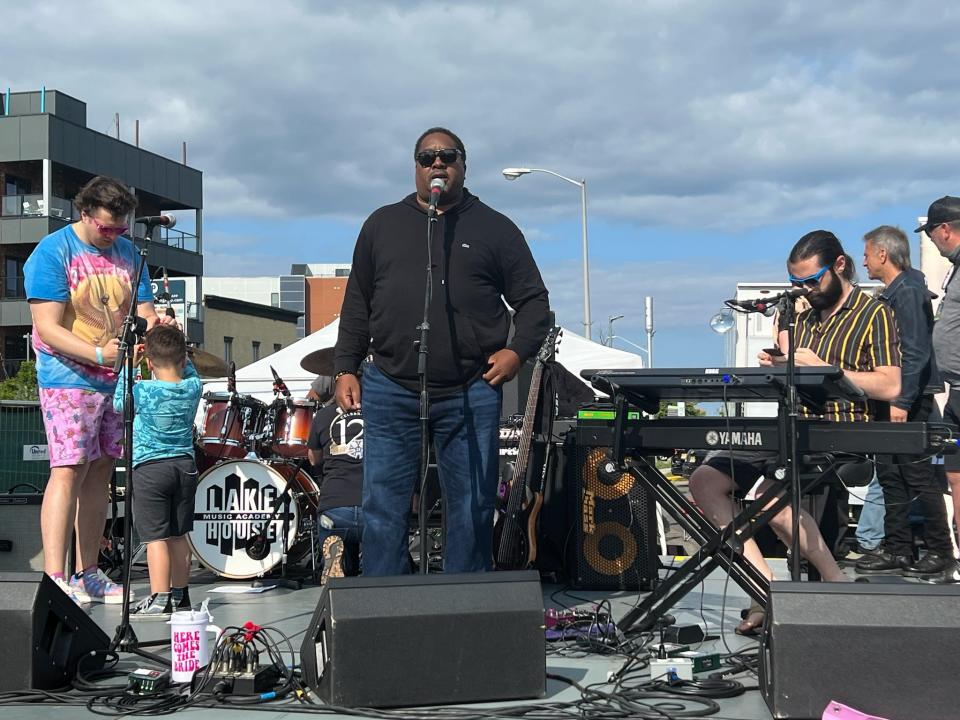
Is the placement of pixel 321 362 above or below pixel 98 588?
above

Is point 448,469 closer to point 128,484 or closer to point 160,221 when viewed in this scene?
point 128,484

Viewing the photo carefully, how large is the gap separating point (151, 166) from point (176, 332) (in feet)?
159

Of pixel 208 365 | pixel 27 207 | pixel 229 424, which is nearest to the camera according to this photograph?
pixel 229 424

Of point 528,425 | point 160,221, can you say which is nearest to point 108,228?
point 160,221

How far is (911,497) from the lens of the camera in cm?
718

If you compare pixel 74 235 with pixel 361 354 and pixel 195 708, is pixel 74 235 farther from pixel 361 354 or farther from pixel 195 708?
pixel 195 708

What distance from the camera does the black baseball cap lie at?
6.58 m

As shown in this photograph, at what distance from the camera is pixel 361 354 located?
15.9 ft

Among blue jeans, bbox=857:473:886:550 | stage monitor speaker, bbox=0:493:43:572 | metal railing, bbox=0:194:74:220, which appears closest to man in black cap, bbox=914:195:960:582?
blue jeans, bbox=857:473:886:550

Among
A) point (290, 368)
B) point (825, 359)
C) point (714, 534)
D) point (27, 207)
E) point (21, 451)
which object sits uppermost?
point (27, 207)

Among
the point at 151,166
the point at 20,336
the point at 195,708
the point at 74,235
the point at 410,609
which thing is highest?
the point at 151,166

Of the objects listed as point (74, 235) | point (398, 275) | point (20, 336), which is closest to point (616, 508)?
point (398, 275)

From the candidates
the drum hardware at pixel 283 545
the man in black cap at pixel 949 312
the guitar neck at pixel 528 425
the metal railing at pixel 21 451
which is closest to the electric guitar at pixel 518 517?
the guitar neck at pixel 528 425

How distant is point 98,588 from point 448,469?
249cm
